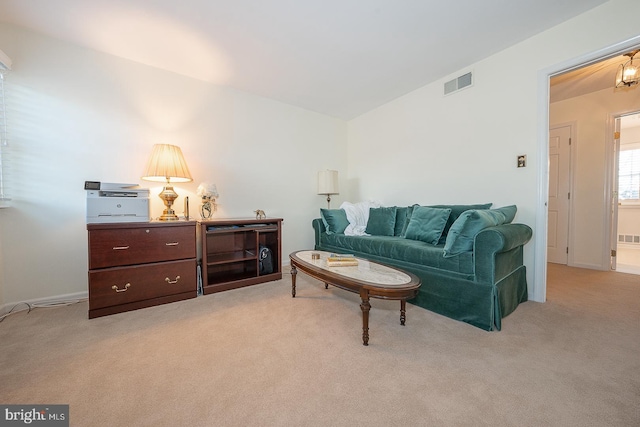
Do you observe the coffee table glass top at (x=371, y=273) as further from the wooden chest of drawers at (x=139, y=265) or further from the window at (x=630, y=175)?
the window at (x=630, y=175)

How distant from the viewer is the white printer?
1951 mm

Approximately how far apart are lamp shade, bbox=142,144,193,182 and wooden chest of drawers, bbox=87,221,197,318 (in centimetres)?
50

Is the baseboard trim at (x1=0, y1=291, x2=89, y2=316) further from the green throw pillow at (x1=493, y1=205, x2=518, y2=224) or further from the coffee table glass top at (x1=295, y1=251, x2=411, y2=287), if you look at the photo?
the green throw pillow at (x1=493, y1=205, x2=518, y2=224)

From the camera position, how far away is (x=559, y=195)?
363 centimetres

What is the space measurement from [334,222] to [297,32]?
2.13m

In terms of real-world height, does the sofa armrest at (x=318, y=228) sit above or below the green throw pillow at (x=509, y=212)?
below

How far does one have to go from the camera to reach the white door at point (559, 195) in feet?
11.7

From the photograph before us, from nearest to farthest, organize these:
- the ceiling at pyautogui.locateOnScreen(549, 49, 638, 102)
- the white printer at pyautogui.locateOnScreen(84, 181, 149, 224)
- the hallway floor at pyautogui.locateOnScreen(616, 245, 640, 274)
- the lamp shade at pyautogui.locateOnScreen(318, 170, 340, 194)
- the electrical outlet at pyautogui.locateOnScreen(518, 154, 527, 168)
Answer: the white printer at pyautogui.locateOnScreen(84, 181, 149, 224) → the electrical outlet at pyautogui.locateOnScreen(518, 154, 527, 168) → the ceiling at pyautogui.locateOnScreen(549, 49, 638, 102) → the hallway floor at pyautogui.locateOnScreen(616, 245, 640, 274) → the lamp shade at pyautogui.locateOnScreen(318, 170, 340, 194)

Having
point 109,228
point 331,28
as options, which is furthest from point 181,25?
point 109,228

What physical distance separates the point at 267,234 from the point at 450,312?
2.13 meters

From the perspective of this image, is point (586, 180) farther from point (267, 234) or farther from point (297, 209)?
point (267, 234)

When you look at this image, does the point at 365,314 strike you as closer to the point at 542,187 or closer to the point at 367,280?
the point at 367,280

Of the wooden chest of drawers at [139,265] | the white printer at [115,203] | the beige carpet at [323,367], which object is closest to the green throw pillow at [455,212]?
the beige carpet at [323,367]

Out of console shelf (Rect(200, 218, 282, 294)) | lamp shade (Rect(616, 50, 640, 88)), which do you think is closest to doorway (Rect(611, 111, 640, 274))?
lamp shade (Rect(616, 50, 640, 88))
